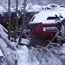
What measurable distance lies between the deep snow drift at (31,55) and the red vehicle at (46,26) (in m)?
0.71

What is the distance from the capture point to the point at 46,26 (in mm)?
6207

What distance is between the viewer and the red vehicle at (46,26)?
242 inches

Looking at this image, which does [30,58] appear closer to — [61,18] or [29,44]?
[29,44]

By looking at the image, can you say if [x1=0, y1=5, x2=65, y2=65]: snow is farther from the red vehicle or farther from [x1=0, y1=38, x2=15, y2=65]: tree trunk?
the red vehicle

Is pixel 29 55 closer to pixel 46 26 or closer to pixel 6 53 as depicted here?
pixel 6 53

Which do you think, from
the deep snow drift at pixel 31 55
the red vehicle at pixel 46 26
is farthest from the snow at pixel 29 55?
the red vehicle at pixel 46 26

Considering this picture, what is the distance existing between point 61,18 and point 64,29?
24.4 inches

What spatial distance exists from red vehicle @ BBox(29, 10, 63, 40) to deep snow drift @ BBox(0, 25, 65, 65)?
2.34 ft

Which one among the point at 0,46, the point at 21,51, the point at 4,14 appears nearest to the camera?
the point at 0,46

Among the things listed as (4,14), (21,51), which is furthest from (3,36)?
(4,14)

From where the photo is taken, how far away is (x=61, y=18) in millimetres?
6508

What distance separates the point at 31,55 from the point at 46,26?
1514 millimetres

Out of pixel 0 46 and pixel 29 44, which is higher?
pixel 0 46

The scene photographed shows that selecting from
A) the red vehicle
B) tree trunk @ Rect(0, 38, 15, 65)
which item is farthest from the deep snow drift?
the red vehicle
